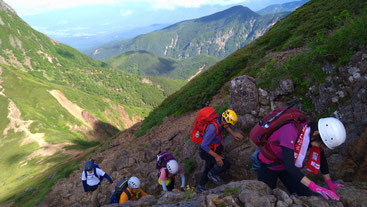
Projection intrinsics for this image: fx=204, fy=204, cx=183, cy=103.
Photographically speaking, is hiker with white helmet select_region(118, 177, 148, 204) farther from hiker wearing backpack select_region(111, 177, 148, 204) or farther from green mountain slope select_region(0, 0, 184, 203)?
green mountain slope select_region(0, 0, 184, 203)

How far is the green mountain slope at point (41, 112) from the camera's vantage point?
40.6 m

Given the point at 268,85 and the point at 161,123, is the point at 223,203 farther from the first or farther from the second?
the point at 161,123

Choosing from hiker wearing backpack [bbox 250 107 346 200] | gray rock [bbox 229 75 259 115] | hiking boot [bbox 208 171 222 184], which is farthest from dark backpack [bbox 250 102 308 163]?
gray rock [bbox 229 75 259 115]

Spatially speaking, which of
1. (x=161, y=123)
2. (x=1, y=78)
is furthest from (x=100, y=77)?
(x=161, y=123)

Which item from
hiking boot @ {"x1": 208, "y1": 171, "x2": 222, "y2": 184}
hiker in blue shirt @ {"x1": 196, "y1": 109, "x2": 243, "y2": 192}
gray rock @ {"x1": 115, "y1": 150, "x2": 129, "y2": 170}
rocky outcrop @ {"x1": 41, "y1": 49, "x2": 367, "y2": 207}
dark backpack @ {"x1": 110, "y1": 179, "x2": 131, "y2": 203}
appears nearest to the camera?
rocky outcrop @ {"x1": 41, "y1": 49, "x2": 367, "y2": 207}

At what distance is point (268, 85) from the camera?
8.70m

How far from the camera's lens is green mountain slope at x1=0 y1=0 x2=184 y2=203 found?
40600mm

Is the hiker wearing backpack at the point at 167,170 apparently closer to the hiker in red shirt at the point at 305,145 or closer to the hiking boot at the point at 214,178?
the hiking boot at the point at 214,178

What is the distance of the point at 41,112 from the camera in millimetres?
71562

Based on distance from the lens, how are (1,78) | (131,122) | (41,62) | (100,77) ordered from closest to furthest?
(1,78), (131,122), (41,62), (100,77)

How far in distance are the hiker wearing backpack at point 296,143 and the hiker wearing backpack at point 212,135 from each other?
1.68 meters

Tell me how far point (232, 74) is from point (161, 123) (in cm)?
867

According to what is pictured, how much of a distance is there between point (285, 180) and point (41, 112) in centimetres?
8470

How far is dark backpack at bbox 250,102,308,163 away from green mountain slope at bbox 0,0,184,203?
2098 cm
